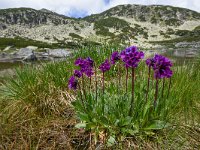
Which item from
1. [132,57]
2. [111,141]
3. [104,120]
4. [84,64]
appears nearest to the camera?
[132,57]

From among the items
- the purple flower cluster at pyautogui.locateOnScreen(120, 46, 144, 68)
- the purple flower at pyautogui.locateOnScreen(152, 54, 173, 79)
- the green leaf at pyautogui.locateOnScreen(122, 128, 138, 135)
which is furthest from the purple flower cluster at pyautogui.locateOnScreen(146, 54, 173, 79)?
the green leaf at pyautogui.locateOnScreen(122, 128, 138, 135)

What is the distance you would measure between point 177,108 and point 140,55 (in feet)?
6.10

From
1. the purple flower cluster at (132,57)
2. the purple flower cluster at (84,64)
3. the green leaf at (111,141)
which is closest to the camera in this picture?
the purple flower cluster at (132,57)

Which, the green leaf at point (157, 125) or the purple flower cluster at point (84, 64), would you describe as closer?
the green leaf at point (157, 125)

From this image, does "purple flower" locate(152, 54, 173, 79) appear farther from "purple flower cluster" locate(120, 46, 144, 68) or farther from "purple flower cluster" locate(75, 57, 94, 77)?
"purple flower cluster" locate(75, 57, 94, 77)

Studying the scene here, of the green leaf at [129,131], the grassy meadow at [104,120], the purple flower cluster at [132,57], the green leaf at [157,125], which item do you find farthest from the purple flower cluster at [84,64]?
the green leaf at [157,125]

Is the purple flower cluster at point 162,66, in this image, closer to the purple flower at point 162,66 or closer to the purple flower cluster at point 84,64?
the purple flower at point 162,66

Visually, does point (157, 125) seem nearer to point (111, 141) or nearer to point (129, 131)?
point (129, 131)

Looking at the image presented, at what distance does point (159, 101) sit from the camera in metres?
4.98

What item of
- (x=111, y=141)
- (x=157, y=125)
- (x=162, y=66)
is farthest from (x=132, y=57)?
(x=111, y=141)

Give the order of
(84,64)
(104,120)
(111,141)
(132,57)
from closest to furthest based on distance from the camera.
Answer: (132,57)
(111,141)
(104,120)
(84,64)

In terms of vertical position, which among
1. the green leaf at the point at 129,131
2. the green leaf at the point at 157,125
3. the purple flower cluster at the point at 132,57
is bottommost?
the green leaf at the point at 129,131

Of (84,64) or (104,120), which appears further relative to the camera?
(84,64)

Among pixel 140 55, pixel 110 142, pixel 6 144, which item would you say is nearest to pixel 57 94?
pixel 6 144
